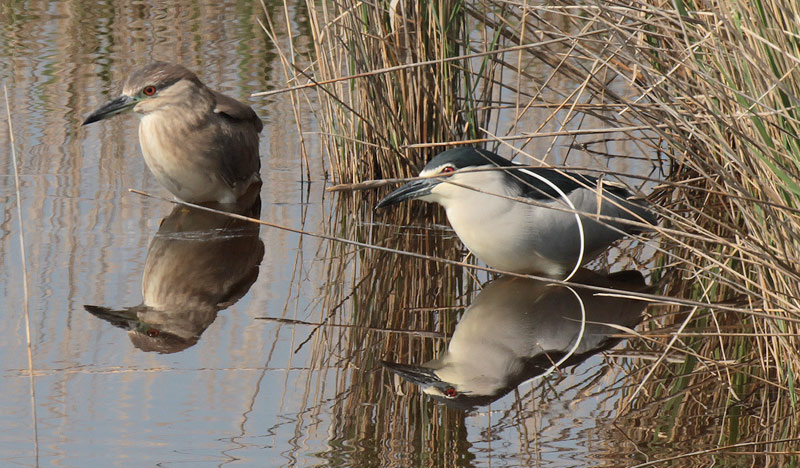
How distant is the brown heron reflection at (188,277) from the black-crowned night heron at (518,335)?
83 cm

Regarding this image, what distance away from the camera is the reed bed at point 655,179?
2611mm

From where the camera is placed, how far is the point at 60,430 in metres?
2.82

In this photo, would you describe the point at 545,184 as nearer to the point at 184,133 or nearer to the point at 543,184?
the point at 543,184

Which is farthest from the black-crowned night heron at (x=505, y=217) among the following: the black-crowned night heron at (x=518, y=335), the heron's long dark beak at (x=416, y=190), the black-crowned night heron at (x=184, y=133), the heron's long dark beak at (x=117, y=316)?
the black-crowned night heron at (x=184, y=133)

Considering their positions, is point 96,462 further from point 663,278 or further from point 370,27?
point 370,27

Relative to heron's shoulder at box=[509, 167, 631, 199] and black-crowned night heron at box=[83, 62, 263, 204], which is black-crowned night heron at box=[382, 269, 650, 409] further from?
black-crowned night heron at box=[83, 62, 263, 204]

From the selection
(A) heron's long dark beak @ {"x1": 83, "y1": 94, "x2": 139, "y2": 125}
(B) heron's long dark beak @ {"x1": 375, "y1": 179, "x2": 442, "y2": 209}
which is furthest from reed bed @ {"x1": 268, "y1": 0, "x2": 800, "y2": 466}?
(A) heron's long dark beak @ {"x1": 83, "y1": 94, "x2": 139, "y2": 125}

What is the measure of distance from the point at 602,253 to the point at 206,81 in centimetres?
348

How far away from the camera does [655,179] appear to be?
2432 mm

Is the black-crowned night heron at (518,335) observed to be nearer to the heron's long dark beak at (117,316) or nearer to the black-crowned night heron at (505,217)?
the black-crowned night heron at (505,217)

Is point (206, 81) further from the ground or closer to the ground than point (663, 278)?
further from the ground

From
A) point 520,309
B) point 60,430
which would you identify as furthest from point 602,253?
point 60,430

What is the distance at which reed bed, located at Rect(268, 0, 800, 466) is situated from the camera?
2611 millimetres

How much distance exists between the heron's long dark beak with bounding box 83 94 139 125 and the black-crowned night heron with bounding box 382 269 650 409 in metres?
2.08
